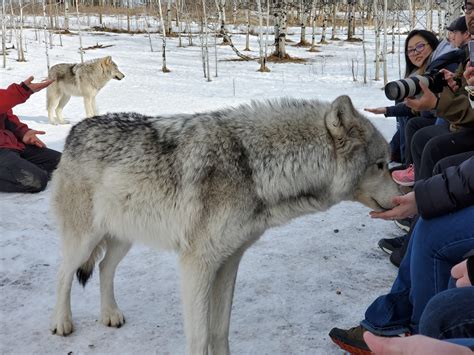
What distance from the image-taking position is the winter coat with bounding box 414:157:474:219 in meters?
1.82

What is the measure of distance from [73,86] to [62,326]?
28.6 feet

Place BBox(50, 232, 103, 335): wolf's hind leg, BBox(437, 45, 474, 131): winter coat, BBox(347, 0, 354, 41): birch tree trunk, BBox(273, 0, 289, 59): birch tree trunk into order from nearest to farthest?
BBox(50, 232, 103, 335): wolf's hind leg → BBox(437, 45, 474, 131): winter coat → BBox(273, 0, 289, 59): birch tree trunk → BBox(347, 0, 354, 41): birch tree trunk

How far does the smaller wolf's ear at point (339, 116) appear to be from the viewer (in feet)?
7.44

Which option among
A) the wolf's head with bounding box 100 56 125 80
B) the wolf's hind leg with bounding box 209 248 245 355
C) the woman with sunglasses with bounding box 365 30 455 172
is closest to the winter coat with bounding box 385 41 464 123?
the woman with sunglasses with bounding box 365 30 455 172

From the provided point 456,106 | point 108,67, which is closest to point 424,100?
point 456,106

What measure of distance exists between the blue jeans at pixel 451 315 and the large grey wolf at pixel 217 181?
33.9 inches

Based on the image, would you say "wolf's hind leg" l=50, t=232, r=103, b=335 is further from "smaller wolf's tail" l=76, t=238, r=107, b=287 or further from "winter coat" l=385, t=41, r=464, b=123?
"winter coat" l=385, t=41, r=464, b=123

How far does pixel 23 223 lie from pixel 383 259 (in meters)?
3.11

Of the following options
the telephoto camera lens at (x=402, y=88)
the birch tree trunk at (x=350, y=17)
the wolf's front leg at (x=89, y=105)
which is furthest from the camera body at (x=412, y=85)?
the birch tree trunk at (x=350, y=17)

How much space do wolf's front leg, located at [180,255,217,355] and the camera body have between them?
141cm

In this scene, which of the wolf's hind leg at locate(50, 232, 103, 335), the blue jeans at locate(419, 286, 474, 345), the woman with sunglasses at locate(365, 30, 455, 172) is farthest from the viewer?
the woman with sunglasses at locate(365, 30, 455, 172)

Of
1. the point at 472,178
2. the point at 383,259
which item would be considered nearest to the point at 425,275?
the point at 472,178

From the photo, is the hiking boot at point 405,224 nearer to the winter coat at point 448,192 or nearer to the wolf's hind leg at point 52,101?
the winter coat at point 448,192

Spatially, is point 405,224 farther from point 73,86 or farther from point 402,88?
point 73,86
